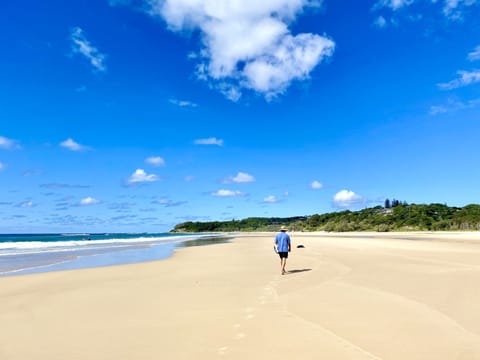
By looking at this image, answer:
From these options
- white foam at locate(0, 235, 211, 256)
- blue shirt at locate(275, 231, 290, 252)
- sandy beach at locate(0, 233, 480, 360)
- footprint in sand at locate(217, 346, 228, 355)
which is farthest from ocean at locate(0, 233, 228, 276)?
footprint in sand at locate(217, 346, 228, 355)

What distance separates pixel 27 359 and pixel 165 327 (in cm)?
238

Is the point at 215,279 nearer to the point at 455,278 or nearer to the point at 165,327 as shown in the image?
the point at 165,327

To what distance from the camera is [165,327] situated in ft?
22.7

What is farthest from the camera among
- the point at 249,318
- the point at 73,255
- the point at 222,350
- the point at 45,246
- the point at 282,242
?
the point at 45,246

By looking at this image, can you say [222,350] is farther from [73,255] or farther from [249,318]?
[73,255]

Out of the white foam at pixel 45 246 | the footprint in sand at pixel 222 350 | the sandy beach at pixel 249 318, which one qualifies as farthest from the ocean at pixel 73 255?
the footprint in sand at pixel 222 350

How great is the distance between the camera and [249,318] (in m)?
7.36

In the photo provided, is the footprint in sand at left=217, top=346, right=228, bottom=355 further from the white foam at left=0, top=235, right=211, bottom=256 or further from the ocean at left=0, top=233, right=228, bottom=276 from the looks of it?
the white foam at left=0, top=235, right=211, bottom=256

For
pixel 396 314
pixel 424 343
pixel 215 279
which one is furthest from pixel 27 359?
pixel 215 279

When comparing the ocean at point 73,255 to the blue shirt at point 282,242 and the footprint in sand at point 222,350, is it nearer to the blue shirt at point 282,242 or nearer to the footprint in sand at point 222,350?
the blue shirt at point 282,242

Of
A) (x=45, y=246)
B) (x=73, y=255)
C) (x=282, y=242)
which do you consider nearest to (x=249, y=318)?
(x=282, y=242)

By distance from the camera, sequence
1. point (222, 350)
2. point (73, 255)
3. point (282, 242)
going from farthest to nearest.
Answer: point (73, 255) → point (282, 242) → point (222, 350)

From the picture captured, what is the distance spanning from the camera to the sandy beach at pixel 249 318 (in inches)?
218

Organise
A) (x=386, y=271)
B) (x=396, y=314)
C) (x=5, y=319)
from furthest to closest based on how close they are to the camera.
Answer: (x=386, y=271)
(x=5, y=319)
(x=396, y=314)
